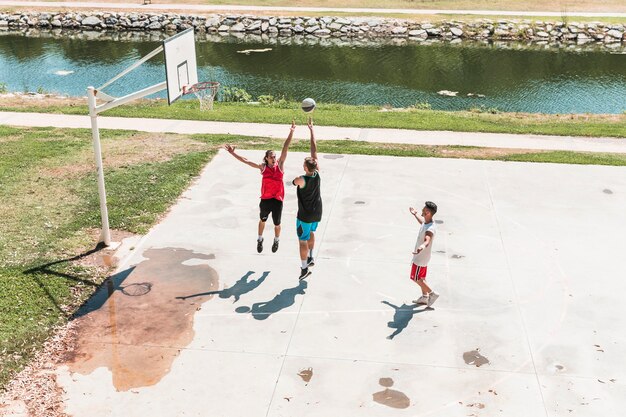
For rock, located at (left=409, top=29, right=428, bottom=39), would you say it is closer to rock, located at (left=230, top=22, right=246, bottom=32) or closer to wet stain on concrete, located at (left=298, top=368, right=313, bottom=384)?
rock, located at (left=230, top=22, right=246, bottom=32)

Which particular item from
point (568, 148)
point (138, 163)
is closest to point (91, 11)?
point (138, 163)

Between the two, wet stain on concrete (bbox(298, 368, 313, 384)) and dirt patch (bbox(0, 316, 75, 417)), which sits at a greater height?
dirt patch (bbox(0, 316, 75, 417))

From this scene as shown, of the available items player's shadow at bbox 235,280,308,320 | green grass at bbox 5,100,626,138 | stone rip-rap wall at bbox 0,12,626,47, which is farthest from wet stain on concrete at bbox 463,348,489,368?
stone rip-rap wall at bbox 0,12,626,47

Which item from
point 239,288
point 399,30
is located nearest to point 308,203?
point 239,288

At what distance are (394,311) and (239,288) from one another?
2.56m

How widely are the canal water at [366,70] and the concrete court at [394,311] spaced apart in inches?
513

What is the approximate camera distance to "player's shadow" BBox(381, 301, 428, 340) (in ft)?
35.2

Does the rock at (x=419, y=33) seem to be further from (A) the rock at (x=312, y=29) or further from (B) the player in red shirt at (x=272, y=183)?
(B) the player in red shirt at (x=272, y=183)

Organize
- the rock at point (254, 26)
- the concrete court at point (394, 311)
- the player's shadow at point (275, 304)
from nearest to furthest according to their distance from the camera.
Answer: the concrete court at point (394, 311), the player's shadow at point (275, 304), the rock at point (254, 26)

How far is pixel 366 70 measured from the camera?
33406 mm

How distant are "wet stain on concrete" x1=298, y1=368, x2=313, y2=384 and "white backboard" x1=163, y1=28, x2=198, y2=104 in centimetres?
641

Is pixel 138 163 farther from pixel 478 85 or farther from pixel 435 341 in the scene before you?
pixel 478 85

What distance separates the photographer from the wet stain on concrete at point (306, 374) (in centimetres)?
961

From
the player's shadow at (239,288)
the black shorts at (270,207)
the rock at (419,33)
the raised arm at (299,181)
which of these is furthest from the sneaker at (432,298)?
the rock at (419,33)
